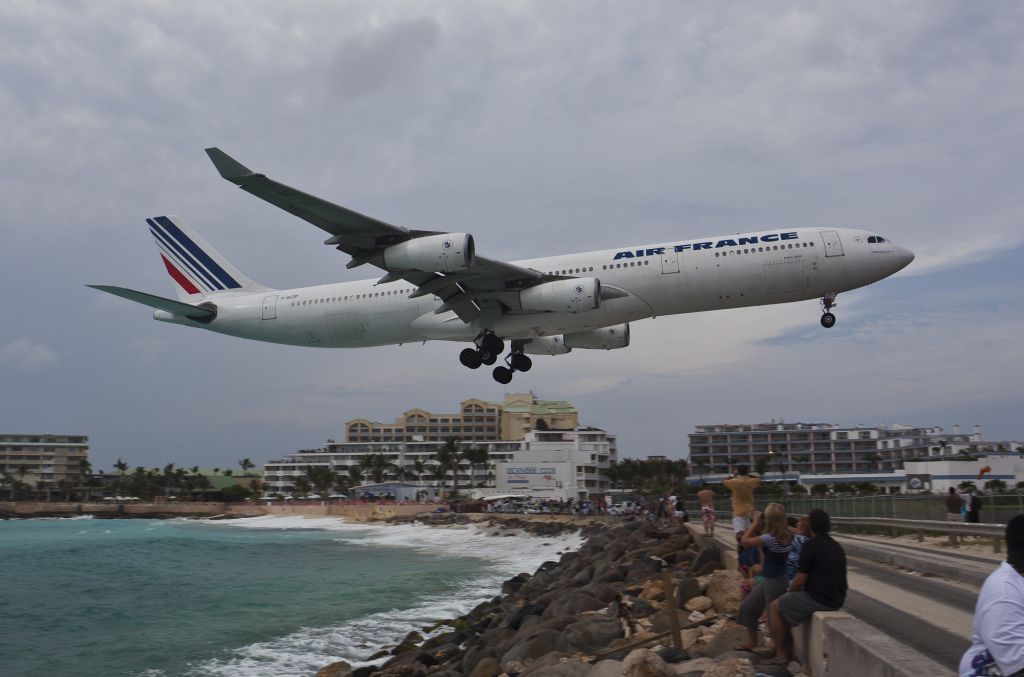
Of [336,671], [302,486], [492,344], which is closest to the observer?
[336,671]

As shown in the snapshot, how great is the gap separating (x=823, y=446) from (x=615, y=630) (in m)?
173

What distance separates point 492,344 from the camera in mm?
31688

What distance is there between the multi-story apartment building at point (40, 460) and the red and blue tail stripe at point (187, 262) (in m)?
177

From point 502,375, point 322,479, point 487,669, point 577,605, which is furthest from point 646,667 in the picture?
point 322,479

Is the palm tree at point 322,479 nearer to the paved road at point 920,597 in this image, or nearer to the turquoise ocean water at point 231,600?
the turquoise ocean water at point 231,600

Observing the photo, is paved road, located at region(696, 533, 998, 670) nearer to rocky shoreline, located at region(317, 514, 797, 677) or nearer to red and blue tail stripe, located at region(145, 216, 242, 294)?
rocky shoreline, located at region(317, 514, 797, 677)

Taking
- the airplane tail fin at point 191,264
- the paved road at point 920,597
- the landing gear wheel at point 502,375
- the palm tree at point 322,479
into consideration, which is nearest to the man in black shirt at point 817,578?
the paved road at point 920,597

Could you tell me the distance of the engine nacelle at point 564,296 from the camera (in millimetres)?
27562

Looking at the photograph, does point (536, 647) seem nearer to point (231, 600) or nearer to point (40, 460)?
point (231, 600)

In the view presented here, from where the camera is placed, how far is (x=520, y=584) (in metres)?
37.5

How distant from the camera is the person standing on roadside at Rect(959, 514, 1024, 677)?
15.0 ft

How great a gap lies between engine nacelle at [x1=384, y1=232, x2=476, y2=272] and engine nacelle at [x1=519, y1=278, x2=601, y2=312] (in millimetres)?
3238

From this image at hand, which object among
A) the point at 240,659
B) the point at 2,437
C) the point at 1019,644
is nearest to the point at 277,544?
the point at 240,659

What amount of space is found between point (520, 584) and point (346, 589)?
40.3ft
